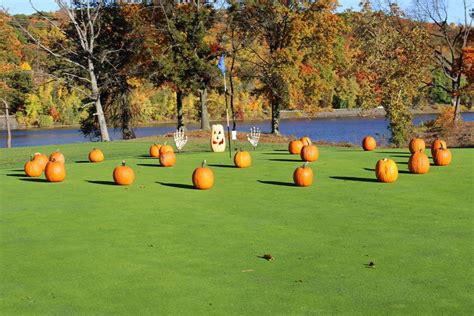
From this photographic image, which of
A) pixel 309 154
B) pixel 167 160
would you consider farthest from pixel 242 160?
pixel 167 160

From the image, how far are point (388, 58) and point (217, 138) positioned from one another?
97.7 ft

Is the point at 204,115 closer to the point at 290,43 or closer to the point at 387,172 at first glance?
the point at 290,43

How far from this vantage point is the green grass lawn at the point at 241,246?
7180 mm

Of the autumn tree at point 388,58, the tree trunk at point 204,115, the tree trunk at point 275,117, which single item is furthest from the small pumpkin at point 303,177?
the tree trunk at point 275,117

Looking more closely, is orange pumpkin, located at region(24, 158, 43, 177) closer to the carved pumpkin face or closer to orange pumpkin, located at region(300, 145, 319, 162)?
orange pumpkin, located at region(300, 145, 319, 162)

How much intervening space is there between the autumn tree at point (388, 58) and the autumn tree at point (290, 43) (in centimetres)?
345

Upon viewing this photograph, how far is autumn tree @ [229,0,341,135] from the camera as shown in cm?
4859

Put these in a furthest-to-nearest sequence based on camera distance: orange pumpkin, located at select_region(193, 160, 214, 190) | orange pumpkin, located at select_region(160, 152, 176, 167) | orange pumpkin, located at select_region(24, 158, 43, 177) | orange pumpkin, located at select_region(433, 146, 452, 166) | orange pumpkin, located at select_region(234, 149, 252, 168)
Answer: orange pumpkin, located at select_region(160, 152, 176, 167) → orange pumpkin, located at select_region(234, 149, 252, 168) → orange pumpkin, located at select_region(24, 158, 43, 177) → orange pumpkin, located at select_region(433, 146, 452, 166) → orange pumpkin, located at select_region(193, 160, 214, 190)

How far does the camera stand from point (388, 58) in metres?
52.1

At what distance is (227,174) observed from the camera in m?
18.1

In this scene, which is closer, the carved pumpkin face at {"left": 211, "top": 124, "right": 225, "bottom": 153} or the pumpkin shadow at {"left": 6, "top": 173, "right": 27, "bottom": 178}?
the pumpkin shadow at {"left": 6, "top": 173, "right": 27, "bottom": 178}

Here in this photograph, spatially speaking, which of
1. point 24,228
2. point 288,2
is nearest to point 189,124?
point 288,2

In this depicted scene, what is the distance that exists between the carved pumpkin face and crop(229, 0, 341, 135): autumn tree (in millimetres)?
21737

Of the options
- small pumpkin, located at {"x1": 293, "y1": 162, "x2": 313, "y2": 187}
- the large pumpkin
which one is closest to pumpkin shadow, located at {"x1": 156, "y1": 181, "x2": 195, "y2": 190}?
small pumpkin, located at {"x1": 293, "y1": 162, "x2": 313, "y2": 187}
